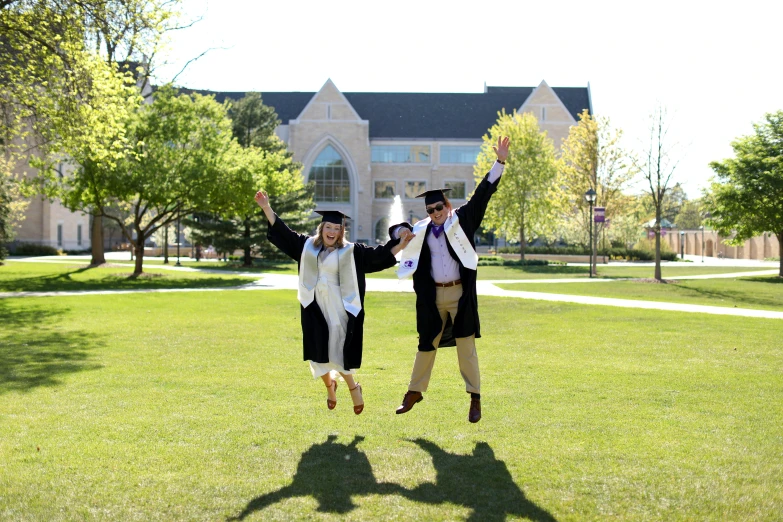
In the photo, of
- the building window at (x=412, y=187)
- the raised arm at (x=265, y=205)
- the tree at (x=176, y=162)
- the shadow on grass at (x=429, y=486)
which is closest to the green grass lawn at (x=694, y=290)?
the tree at (x=176, y=162)

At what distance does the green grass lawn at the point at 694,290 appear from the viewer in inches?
854

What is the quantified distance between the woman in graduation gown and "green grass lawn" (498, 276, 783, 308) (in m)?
15.5

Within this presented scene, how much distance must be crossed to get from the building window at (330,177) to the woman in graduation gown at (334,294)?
6354cm

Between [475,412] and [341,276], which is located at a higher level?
[341,276]

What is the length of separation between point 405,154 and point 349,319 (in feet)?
219

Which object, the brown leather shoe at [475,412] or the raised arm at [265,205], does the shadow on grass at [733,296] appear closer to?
the brown leather shoe at [475,412]

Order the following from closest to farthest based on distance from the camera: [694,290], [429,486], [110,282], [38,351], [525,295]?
[429,486] < [38,351] < [525,295] < [694,290] < [110,282]

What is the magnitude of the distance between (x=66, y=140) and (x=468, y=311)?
16738 millimetres

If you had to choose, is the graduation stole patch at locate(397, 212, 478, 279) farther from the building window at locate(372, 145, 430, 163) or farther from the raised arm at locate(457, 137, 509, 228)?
the building window at locate(372, 145, 430, 163)

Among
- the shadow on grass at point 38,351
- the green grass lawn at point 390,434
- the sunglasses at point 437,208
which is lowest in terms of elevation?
the green grass lawn at point 390,434

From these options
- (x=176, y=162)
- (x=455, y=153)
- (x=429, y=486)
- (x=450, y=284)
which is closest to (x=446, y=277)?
(x=450, y=284)

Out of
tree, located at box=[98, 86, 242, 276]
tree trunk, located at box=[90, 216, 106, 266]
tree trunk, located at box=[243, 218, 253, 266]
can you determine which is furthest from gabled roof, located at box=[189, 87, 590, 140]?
tree, located at box=[98, 86, 242, 276]

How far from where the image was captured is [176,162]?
29328mm

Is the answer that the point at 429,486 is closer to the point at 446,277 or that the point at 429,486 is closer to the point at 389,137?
the point at 446,277
